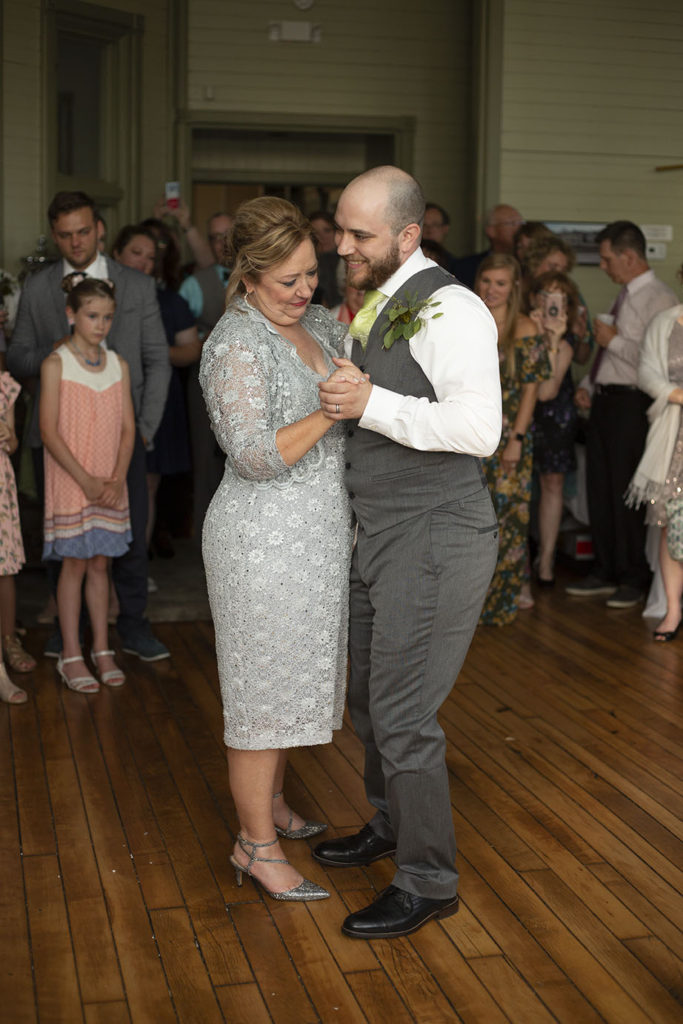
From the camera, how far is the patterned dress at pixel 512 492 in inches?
240

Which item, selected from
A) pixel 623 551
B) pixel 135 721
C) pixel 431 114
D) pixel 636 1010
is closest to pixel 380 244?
pixel 636 1010

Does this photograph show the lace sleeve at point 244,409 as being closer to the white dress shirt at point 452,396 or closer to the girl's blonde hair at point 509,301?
the white dress shirt at point 452,396

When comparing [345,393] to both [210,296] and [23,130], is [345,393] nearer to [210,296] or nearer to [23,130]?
[210,296]

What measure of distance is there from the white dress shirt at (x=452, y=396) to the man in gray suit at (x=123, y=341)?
8.55 ft

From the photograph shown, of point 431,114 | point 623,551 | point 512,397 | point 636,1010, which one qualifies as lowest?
point 636,1010

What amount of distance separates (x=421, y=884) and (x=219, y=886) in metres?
0.57

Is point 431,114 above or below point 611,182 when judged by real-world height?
above

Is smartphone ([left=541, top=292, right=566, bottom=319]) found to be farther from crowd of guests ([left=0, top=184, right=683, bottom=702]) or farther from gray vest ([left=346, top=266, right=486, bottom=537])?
gray vest ([left=346, top=266, right=486, bottom=537])

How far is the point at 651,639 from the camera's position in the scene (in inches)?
234

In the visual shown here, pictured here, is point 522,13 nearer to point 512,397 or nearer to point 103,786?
point 512,397

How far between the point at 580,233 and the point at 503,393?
257cm

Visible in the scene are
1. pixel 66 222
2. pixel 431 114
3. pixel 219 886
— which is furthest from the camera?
pixel 431 114

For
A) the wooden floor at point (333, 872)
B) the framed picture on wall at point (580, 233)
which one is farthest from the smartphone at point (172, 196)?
the wooden floor at point (333, 872)

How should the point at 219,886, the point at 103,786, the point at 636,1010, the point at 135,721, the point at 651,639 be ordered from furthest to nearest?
the point at 651,639 < the point at 135,721 < the point at 103,786 < the point at 219,886 < the point at 636,1010
